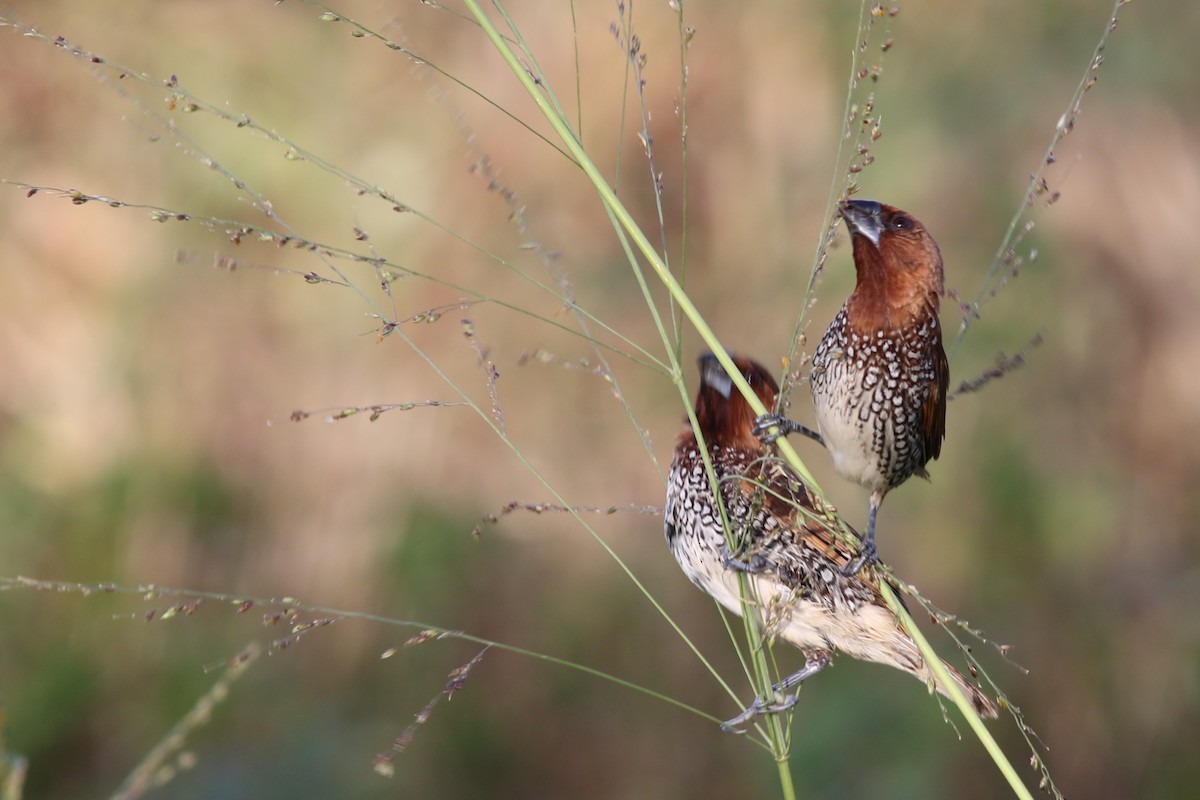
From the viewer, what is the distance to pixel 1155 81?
18.3ft

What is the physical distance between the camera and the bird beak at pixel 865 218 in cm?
235

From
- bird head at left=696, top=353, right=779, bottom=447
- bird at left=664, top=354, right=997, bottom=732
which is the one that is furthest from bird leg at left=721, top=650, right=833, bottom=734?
bird head at left=696, top=353, right=779, bottom=447

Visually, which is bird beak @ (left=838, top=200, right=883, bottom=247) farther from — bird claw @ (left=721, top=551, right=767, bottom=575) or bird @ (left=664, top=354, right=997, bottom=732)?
bird claw @ (left=721, top=551, right=767, bottom=575)

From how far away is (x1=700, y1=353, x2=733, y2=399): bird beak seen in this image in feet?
10.0

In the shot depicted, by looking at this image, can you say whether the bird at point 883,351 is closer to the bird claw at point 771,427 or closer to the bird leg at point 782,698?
the bird claw at point 771,427

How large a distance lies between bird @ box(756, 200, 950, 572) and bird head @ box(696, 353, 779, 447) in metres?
0.58

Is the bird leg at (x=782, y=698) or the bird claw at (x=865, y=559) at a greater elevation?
the bird claw at (x=865, y=559)

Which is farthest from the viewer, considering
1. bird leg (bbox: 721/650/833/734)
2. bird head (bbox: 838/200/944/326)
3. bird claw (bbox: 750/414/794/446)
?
bird head (bbox: 838/200/944/326)

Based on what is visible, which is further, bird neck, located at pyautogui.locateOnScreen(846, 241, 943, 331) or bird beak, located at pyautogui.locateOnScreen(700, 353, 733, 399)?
bird beak, located at pyautogui.locateOnScreen(700, 353, 733, 399)

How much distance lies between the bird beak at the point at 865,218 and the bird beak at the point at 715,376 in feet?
2.40

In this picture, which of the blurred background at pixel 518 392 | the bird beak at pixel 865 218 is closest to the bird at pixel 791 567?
the bird beak at pixel 865 218

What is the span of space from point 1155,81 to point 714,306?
228 centimetres

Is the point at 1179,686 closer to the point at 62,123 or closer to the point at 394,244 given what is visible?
the point at 394,244

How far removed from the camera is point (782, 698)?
2.09 meters
